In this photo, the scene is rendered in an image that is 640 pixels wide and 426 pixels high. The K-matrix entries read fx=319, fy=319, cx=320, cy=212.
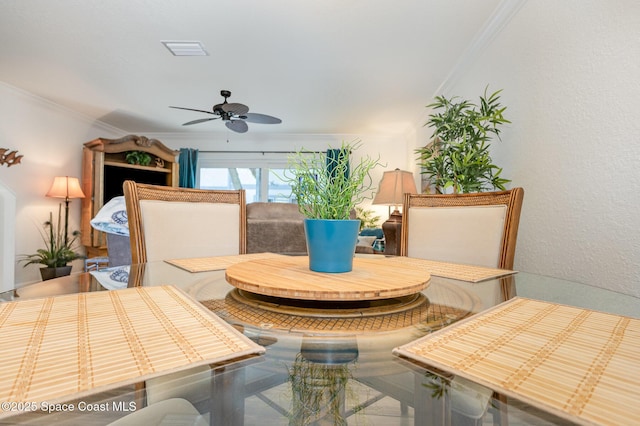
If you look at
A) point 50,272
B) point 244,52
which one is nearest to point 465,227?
point 244,52

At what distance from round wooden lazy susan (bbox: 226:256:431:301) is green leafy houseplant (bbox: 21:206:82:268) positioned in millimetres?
4784

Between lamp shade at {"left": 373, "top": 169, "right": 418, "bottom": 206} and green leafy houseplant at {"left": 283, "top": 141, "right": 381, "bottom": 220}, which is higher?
lamp shade at {"left": 373, "top": 169, "right": 418, "bottom": 206}

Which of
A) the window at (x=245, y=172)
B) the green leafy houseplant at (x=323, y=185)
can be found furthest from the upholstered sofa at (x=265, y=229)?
the window at (x=245, y=172)

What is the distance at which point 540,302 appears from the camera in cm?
63

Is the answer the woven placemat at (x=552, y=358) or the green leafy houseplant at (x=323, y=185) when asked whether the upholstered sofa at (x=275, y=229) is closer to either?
the green leafy houseplant at (x=323, y=185)

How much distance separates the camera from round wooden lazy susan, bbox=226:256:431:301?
1.80ft

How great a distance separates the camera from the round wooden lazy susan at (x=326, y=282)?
0.55m

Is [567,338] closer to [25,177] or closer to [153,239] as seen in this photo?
[153,239]

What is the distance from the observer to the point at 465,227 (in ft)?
4.56

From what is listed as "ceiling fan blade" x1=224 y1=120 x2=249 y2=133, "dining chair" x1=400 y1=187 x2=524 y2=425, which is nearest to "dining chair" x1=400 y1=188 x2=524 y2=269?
"dining chair" x1=400 y1=187 x2=524 y2=425

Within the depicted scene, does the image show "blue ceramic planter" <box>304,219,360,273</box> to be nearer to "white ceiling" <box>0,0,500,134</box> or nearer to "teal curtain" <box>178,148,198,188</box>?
"white ceiling" <box>0,0,500,134</box>

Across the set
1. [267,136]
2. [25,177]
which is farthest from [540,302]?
[267,136]

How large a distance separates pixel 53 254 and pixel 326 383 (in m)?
5.26

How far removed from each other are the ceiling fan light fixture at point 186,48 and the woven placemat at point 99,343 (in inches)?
118
